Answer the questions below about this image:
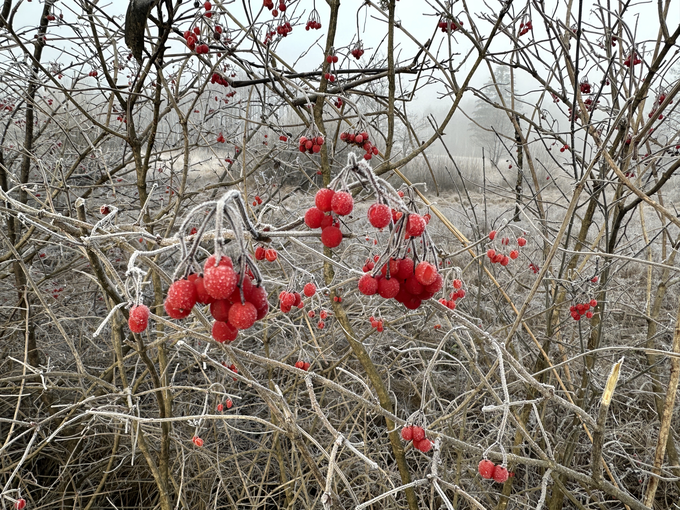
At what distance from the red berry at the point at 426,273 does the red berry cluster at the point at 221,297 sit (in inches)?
10.9

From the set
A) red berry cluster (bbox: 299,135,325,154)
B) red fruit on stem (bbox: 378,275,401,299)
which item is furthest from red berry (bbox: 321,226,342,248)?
red berry cluster (bbox: 299,135,325,154)

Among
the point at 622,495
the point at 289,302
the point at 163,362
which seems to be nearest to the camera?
the point at 622,495

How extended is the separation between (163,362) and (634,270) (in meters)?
6.44

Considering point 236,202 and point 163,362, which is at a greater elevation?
point 236,202

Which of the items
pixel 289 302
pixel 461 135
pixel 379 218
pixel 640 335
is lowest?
pixel 640 335

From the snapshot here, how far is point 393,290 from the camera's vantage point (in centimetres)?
80

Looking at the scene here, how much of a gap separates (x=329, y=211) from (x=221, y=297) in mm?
267

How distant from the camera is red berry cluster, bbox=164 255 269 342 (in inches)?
23.3

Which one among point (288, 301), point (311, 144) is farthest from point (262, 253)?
point (311, 144)

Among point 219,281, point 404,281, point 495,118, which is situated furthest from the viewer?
point 495,118

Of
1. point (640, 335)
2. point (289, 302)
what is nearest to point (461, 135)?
point (640, 335)

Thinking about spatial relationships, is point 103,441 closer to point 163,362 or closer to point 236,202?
point 163,362

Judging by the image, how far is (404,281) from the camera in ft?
2.73

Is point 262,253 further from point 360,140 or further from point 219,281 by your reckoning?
point 219,281
